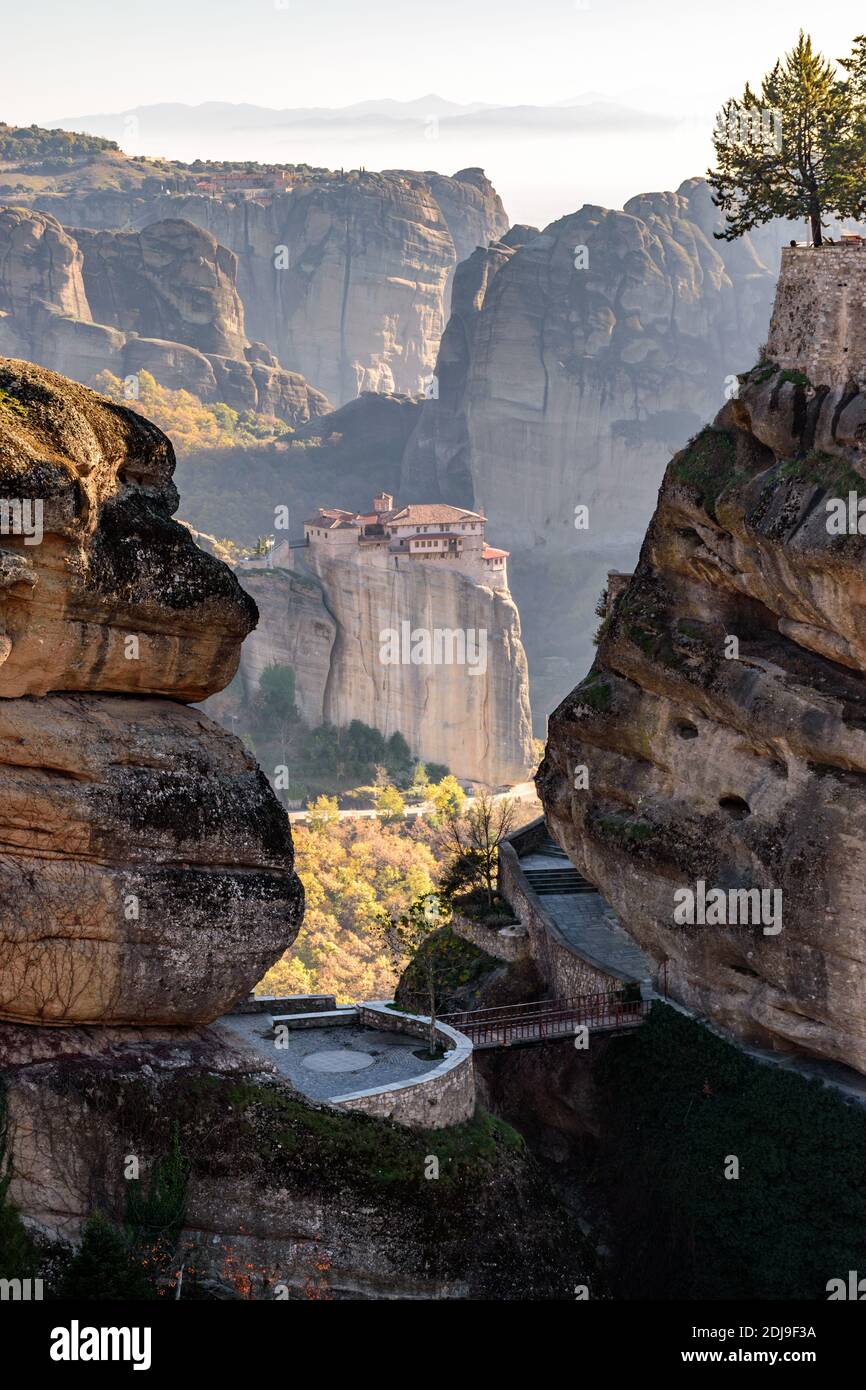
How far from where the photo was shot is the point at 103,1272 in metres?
21.7

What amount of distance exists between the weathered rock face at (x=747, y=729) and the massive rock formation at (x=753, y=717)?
0.03 meters

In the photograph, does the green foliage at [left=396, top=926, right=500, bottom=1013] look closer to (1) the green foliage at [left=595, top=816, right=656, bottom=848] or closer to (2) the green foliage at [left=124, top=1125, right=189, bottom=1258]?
(1) the green foliage at [left=595, top=816, right=656, bottom=848]

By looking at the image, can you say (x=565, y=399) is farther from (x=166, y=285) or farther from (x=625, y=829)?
(x=625, y=829)

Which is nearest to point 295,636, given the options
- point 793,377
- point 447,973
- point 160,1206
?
point 447,973

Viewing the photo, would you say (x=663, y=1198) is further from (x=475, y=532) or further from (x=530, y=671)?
(x=530, y=671)

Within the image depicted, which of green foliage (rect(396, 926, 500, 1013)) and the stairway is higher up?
the stairway

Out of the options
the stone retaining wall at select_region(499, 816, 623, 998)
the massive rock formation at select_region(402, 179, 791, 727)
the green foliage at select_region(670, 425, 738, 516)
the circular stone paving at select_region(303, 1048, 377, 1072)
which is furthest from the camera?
the massive rock formation at select_region(402, 179, 791, 727)

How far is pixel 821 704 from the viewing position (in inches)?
1146

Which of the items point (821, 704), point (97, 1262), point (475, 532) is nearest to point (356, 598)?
point (475, 532)

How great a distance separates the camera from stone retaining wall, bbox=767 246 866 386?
30.0 meters

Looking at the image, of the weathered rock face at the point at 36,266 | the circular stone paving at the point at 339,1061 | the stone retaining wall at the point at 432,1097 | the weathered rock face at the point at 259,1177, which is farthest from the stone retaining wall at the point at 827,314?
the weathered rock face at the point at 36,266

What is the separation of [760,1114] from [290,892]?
8566 millimetres

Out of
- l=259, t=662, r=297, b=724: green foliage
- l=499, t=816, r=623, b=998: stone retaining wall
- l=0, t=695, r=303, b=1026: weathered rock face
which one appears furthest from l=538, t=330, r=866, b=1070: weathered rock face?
l=259, t=662, r=297, b=724: green foliage

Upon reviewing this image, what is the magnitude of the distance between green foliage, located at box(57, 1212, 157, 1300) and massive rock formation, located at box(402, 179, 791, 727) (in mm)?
135667
